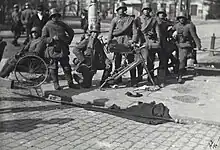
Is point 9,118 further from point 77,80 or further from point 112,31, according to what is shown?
point 112,31

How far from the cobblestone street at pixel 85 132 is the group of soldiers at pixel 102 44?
5.24 ft

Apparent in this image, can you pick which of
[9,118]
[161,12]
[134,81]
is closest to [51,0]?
[161,12]

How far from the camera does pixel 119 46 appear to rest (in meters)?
8.51

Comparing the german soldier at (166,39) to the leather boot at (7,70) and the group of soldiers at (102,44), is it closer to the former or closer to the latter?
the group of soldiers at (102,44)

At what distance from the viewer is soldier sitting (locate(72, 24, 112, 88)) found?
27.7 feet

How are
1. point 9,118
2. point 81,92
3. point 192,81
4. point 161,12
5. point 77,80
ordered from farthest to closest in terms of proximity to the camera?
point 161,12, point 192,81, point 77,80, point 81,92, point 9,118

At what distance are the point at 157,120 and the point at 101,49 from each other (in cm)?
267

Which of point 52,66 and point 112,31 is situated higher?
point 112,31

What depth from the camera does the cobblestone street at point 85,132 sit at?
516 centimetres

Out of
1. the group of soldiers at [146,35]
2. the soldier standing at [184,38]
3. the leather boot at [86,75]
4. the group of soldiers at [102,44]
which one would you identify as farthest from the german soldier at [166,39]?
the leather boot at [86,75]

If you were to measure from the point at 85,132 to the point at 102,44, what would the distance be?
344 cm

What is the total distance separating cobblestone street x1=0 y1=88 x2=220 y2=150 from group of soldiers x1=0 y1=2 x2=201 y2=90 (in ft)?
5.24

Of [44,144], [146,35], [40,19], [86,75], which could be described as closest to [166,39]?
[146,35]

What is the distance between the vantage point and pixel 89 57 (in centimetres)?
849
